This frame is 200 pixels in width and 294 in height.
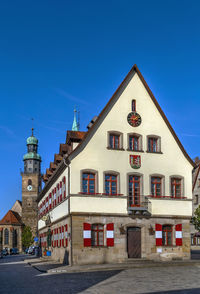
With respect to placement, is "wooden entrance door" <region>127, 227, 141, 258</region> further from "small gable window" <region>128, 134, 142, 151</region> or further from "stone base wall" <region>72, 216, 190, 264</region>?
"small gable window" <region>128, 134, 142, 151</region>

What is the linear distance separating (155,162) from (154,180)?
4.71ft

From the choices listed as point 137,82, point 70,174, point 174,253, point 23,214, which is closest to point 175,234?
point 174,253

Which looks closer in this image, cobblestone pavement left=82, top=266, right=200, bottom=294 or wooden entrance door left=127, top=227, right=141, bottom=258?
cobblestone pavement left=82, top=266, right=200, bottom=294

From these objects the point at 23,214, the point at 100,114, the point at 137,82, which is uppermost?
the point at 137,82

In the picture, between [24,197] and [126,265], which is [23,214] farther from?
[126,265]

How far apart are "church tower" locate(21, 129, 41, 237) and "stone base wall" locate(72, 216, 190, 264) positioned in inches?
3545

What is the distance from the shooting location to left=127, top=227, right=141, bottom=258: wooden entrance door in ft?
105

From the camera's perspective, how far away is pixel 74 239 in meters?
30.1

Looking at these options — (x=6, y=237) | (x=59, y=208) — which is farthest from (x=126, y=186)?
(x=6, y=237)

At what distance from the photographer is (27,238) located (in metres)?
113

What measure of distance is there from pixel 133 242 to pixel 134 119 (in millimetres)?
9583

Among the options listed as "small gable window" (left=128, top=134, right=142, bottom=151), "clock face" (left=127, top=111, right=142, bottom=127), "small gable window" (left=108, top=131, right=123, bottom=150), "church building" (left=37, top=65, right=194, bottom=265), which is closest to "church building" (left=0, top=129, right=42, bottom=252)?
"church building" (left=37, top=65, right=194, bottom=265)

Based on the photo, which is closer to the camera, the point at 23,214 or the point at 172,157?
the point at 172,157

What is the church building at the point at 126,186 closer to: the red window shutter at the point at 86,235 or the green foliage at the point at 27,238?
the red window shutter at the point at 86,235
